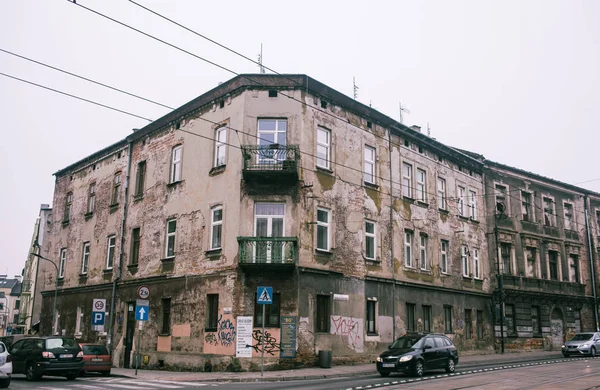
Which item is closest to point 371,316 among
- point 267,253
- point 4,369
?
point 267,253

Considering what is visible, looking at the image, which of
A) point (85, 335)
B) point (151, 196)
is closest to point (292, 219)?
point (151, 196)

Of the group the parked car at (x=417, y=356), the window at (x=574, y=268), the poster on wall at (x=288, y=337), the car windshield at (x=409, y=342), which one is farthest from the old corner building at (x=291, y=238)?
the parked car at (x=417, y=356)

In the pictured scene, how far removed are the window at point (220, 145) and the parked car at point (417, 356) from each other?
434 inches

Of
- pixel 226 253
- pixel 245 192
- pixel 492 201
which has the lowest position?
pixel 226 253

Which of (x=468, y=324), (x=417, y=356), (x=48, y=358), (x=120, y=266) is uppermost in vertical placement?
(x=120, y=266)

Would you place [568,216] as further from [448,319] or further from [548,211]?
[448,319]

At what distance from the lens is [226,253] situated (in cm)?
2377

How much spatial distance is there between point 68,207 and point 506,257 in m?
29.3

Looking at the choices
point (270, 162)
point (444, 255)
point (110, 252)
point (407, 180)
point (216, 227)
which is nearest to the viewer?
point (270, 162)

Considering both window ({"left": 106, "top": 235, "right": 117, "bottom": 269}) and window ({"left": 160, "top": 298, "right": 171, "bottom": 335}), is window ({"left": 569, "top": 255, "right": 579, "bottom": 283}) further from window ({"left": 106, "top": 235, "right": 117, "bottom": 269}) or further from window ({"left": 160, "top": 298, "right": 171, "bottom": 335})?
window ({"left": 106, "top": 235, "right": 117, "bottom": 269})

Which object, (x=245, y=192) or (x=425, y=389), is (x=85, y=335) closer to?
(x=245, y=192)

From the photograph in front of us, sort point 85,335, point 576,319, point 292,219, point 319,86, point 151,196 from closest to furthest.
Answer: point 292,219
point 319,86
point 151,196
point 85,335
point 576,319

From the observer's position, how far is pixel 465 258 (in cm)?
3400

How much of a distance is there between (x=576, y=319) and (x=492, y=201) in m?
11.2
